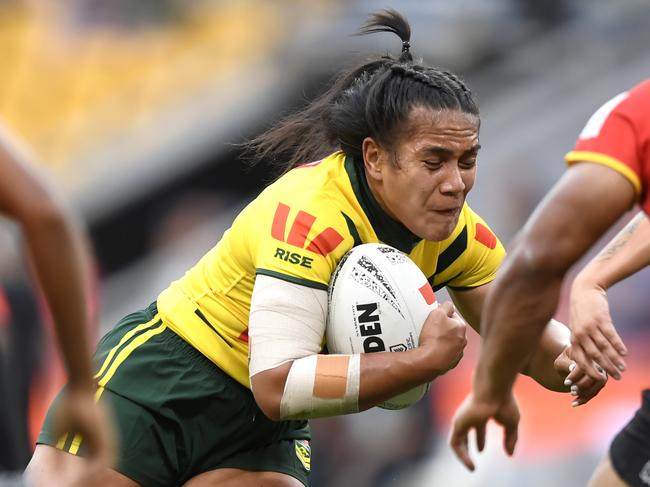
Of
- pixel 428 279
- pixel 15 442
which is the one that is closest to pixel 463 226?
pixel 428 279

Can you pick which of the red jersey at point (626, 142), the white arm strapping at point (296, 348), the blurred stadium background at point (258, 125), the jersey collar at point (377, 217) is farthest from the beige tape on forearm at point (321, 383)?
the blurred stadium background at point (258, 125)

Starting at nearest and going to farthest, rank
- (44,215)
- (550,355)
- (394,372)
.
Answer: (44,215), (394,372), (550,355)

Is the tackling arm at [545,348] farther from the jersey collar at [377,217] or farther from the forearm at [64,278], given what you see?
the forearm at [64,278]

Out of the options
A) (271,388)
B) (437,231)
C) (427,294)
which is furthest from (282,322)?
(437,231)

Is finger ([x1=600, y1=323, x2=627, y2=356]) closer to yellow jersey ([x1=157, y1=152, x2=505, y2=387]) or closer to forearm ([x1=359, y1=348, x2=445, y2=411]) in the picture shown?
forearm ([x1=359, y1=348, x2=445, y2=411])

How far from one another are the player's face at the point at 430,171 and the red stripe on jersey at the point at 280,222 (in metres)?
0.34

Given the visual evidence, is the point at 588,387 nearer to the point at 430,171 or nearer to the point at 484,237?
the point at 484,237

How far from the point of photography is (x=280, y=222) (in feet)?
12.7

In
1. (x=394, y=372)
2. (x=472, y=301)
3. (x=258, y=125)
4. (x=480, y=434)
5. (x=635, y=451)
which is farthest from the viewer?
(x=258, y=125)

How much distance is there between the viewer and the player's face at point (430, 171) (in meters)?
3.92

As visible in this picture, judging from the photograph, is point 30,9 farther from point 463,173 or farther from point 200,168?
point 463,173

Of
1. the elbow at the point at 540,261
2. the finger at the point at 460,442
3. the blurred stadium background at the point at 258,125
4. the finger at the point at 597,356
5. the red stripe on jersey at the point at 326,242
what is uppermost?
the elbow at the point at 540,261

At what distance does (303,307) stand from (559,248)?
111cm

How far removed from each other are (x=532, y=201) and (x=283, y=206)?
4.40 metres
